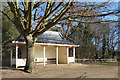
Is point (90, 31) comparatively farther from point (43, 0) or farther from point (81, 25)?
point (43, 0)

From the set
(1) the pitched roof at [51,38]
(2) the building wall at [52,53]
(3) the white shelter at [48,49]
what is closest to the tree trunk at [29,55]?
(3) the white shelter at [48,49]

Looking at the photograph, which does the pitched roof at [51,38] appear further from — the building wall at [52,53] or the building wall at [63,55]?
the building wall at [63,55]

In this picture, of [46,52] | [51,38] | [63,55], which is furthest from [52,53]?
[51,38]

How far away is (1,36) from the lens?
22578 millimetres

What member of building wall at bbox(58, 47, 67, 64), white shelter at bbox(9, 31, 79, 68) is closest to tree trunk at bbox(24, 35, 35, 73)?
white shelter at bbox(9, 31, 79, 68)

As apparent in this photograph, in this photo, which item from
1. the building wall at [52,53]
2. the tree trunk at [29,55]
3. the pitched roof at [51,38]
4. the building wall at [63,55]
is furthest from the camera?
the building wall at [63,55]

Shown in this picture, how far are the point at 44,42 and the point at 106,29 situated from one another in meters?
12.9

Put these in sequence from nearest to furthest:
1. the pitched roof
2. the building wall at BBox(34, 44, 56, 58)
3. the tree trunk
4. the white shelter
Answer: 1. the tree trunk
2. the white shelter
3. the pitched roof
4. the building wall at BBox(34, 44, 56, 58)

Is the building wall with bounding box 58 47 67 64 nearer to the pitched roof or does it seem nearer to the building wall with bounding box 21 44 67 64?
the building wall with bounding box 21 44 67 64

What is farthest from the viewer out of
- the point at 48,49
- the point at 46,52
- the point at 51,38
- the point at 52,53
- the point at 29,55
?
the point at 52,53

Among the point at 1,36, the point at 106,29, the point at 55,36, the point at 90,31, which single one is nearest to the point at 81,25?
the point at 90,31

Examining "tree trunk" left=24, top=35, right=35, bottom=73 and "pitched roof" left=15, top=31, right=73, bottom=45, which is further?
"pitched roof" left=15, top=31, right=73, bottom=45

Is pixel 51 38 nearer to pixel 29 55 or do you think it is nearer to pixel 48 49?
pixel 48 49

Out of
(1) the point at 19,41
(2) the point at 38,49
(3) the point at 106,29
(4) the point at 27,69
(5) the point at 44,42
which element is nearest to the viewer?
(4) the point at 27,69
